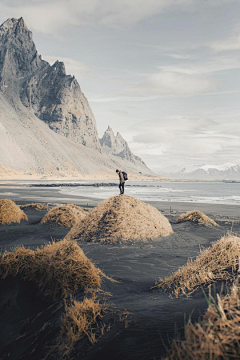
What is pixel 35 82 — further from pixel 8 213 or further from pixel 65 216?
pixel 65 216

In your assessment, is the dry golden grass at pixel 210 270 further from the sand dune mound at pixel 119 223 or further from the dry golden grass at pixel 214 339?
the sand dune mound at pixel 119 223

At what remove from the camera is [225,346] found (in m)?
2.62

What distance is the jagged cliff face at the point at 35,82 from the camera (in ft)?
539

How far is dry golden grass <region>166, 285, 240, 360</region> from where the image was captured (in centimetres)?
258

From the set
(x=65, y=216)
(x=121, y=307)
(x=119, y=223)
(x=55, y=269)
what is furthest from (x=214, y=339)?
(x=65, y=216)

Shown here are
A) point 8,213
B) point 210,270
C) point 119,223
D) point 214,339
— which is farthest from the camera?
point 8,213

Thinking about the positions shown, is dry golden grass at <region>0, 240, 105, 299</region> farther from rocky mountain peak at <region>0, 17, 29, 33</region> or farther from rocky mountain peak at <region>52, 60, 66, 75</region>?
rocky mountain peak at <region>0, 17, 29, 33</region>

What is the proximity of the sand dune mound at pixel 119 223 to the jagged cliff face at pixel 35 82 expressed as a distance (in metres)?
158

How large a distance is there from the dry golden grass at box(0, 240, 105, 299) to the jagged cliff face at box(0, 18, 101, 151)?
16291 cm

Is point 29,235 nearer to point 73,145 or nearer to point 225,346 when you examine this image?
point 225,346

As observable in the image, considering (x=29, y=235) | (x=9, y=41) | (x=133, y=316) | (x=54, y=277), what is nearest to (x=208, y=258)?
(x=133, y=316)

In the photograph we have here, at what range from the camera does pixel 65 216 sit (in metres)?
17.4

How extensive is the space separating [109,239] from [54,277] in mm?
6012

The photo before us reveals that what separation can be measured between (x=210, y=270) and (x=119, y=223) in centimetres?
714
